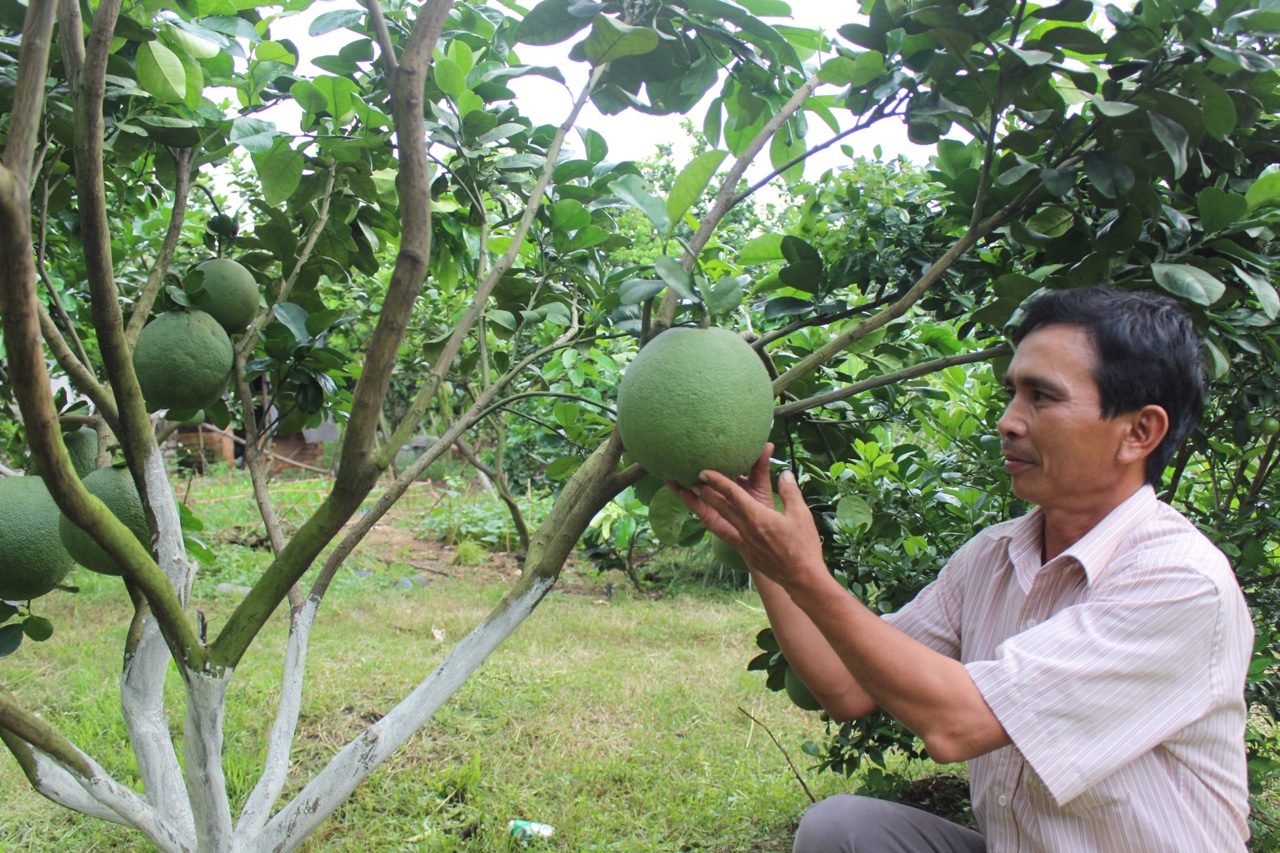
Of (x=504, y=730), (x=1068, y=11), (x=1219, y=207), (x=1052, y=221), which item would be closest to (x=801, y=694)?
(x=1052, y=221)

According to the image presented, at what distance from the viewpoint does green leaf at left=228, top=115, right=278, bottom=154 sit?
4.21 feet

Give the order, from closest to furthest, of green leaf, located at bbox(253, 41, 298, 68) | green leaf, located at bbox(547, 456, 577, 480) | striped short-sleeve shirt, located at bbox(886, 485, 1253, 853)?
striped short-sleeve shirt, located at bbox(886, 485, 1253, 853)
green leaf, located at bbox(253, 41, 298, 68)
green leaf, located at bbox(547, 456, 577, 480)

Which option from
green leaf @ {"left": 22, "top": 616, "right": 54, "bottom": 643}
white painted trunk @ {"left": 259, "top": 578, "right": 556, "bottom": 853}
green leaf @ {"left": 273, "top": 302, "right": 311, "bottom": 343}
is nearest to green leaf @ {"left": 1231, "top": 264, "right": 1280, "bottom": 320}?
white painted trunk @ {"left": 259, "top": 578, "right": 556, "bottom": 853}

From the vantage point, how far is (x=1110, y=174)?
43.1 inches

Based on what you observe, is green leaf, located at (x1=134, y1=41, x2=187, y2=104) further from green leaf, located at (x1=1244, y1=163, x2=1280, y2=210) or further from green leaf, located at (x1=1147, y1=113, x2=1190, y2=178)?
green leaf, located at (x1=1244, y1=163, x2=1280, y2=210)

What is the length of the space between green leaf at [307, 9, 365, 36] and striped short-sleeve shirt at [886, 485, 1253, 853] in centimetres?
124

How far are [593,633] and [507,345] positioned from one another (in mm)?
2473

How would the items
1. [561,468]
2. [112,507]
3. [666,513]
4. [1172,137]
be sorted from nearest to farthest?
[1172,137] < [666,513] < [112,507] < [561,468]

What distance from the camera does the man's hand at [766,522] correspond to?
3.26 feet

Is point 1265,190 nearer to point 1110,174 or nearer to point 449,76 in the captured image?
point 1110,174

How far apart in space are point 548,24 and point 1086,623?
0.98 m

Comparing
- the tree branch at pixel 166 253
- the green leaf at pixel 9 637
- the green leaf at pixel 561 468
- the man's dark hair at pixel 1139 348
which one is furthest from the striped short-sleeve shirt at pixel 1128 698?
the green leaf at pixel 9 637

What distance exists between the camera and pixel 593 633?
412cm

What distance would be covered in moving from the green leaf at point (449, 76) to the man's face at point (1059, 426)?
0.89m
